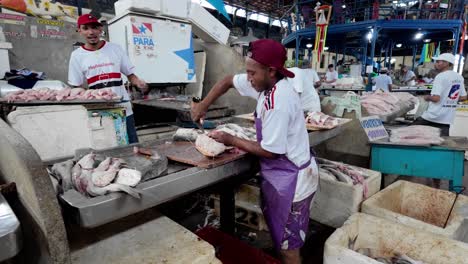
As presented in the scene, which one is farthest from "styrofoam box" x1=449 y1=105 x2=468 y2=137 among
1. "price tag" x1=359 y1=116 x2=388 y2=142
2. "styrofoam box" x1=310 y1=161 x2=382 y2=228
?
"styrofoam box" x1=310 y1=161 x2=382 y2=228

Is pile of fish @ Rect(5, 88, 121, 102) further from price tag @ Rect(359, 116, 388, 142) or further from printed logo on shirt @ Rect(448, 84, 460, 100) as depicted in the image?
printed logo on shirt @ Rect(448, 84, 460, 100)

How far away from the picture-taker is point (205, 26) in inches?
222

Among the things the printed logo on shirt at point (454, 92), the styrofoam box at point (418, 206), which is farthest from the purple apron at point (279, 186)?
the printed logo on shirt at point (454, 92)

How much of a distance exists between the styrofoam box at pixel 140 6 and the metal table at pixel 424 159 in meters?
3.91

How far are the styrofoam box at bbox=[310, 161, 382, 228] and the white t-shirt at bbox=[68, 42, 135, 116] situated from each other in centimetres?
245

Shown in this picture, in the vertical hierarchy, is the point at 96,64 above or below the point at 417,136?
above

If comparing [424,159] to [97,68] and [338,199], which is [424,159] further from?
[97,68]

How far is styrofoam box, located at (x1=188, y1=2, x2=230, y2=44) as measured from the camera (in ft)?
17.5

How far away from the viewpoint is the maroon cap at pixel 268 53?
5.92ft

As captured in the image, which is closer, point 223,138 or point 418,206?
point 223,138

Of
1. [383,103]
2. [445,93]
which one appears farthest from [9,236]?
[445,93]

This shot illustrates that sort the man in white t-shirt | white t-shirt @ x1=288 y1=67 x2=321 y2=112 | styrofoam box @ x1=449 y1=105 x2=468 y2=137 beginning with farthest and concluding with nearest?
styrofoam box @ x1=449 y1=105 x2=468 y2=137, white t-shirt @ x1=288 y1=67 x2=321 y2=112, the man in white t-shirt

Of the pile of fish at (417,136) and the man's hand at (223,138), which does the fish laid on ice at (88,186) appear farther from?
the pile of fish at (417,136)

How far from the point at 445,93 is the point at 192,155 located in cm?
484
